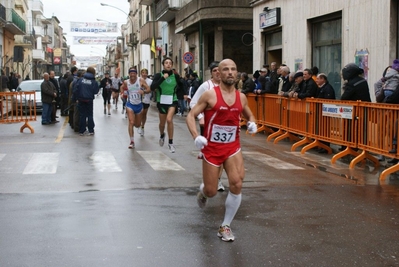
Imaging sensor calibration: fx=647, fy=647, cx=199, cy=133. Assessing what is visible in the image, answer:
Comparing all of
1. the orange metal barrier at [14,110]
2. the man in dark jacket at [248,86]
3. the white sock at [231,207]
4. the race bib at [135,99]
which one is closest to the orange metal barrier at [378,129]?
the white sock at [231,207]

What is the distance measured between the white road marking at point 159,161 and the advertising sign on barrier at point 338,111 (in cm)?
347

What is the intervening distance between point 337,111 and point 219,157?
703 centimetres

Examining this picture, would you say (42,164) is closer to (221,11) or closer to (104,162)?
(104,162)

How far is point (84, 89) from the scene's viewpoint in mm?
17484

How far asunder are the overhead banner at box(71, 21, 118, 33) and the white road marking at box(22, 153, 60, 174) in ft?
198

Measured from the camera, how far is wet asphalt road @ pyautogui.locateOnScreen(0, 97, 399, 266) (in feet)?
19.1

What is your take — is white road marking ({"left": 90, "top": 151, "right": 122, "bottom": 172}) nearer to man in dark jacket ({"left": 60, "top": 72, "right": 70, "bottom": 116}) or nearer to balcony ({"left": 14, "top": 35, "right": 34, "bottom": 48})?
man in dark jacket ({"left": 60, "top": 72, "right": 70, "bottom": 116})

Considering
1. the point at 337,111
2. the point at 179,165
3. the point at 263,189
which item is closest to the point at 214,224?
the point at 263,189

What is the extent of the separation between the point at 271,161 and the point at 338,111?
1.79 metres

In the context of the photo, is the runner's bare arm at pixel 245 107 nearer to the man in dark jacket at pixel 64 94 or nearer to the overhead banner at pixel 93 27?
the man in dark jacket at pixel 64 94

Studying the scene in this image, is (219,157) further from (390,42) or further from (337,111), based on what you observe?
(390,42)

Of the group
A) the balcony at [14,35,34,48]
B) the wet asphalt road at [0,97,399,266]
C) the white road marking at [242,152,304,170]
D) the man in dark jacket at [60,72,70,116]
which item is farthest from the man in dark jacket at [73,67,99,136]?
the balcony at [14,35,34,48]

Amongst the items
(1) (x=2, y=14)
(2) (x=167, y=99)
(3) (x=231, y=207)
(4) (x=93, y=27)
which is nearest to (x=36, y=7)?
(4) (x=93, y=27)

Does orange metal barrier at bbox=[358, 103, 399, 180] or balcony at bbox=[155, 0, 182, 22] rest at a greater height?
→ balcony at bbox=[155, 0, 182, 22]
